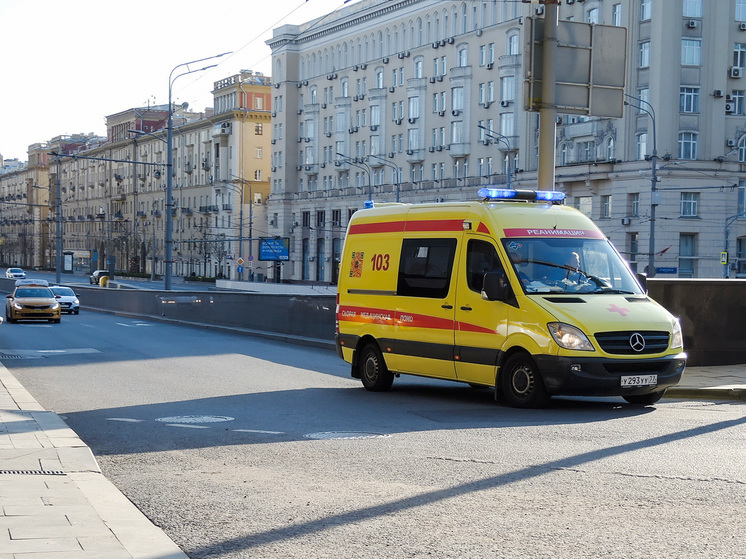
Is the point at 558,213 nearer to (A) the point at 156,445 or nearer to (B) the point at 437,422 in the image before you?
(B) the point at 437,422

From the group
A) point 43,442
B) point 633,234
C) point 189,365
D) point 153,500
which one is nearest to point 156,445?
point 43,442

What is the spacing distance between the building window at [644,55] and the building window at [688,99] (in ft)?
7.86

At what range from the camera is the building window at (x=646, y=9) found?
62834 millimetres

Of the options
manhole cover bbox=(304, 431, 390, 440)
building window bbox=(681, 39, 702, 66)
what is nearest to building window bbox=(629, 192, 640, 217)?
building window bbox=(681, 39, 702, 66)

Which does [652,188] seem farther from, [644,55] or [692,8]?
[692,8]

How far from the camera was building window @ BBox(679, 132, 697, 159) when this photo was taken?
63.1m

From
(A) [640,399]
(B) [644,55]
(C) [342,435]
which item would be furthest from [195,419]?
(B) [644,55]

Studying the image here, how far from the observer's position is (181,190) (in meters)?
129

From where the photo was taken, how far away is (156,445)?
33.8 feet

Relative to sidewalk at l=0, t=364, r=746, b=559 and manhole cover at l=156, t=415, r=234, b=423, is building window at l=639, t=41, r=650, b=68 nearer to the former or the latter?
manhole cover at l=156, t=415, r=234, b=423

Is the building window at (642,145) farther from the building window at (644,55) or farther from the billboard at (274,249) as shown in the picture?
the billboard at (274,249)

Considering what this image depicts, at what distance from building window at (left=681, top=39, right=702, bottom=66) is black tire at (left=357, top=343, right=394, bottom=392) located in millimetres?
52034

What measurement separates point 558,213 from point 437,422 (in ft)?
12.1

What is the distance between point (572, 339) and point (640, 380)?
2.99 feet
